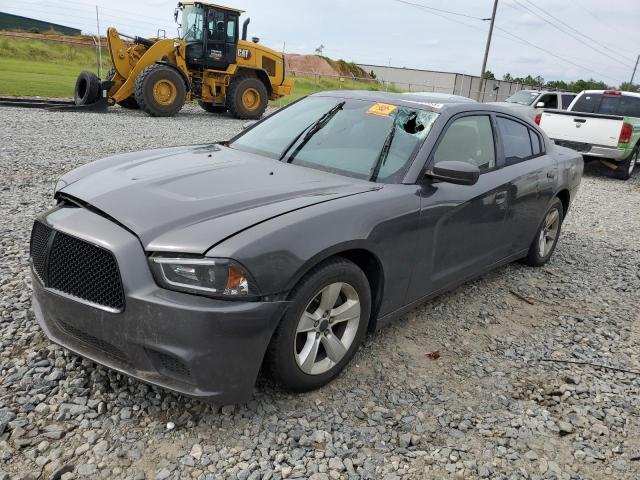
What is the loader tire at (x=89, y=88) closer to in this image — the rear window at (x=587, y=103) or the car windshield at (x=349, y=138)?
the car windshield at (x=349, y=138)

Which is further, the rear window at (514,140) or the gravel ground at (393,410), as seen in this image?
the rear window at (514,140)

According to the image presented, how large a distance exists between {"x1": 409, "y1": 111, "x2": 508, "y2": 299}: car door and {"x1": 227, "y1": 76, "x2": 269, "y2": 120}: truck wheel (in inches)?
498

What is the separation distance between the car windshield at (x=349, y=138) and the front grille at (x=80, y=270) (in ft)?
4.99

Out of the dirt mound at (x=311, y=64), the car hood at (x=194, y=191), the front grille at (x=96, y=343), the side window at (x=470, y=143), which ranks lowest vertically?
the front grille at (x=96, y=343)

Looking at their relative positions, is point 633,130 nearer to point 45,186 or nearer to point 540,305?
point 540,305

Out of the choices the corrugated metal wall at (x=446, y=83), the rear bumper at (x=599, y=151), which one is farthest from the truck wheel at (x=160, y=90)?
the corrugated metal wall at (x=446, y=83)

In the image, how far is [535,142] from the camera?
4.82 m

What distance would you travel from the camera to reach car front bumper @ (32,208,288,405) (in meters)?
2.26

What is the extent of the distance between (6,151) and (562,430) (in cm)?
868

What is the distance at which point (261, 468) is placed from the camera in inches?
91.8

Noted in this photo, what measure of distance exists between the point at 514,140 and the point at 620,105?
9.61 meters

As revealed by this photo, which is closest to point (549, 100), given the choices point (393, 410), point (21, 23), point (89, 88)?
point (89, 88)

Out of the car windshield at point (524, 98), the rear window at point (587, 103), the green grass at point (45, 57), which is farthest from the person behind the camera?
the green grass at point (45, 57)

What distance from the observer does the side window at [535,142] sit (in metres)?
4.75
